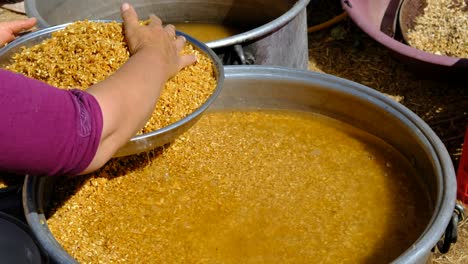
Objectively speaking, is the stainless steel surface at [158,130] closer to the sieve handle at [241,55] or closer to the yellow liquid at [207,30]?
the sieve handle at [241,55]

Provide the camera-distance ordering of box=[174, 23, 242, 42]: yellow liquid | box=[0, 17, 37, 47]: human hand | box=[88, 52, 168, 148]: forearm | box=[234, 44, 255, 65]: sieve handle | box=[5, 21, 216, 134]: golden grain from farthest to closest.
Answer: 1. box=[174, 23, 242, 42]: yellow liquid
2. box=[234, 44, 255, 65]: sieve handle
3. box=[0, 17, 37, 47]: human hand
4. box=[5, 21, 216, 134]: golden grain
5. box=[88, 52, 168, 148]: forearm

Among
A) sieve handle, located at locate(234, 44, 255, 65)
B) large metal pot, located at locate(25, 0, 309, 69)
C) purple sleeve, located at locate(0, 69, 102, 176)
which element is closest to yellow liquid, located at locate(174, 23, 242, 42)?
large metal pot, located at locate(25, 0, 309, 69)

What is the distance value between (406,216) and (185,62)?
692 mm

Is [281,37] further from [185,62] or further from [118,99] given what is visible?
[118,99]

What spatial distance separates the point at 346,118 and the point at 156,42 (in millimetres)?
749

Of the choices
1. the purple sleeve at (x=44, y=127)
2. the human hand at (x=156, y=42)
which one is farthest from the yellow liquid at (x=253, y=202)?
the purple sleeve at (x=44, y=127)

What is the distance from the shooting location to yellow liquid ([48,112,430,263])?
1528 millimetres

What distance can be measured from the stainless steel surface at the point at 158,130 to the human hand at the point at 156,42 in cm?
11

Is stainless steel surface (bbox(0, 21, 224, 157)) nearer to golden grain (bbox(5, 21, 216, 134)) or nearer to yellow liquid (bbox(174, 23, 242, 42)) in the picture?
golden grain (bbox(5, 21, 216, 134))

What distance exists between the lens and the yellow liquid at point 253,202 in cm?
153

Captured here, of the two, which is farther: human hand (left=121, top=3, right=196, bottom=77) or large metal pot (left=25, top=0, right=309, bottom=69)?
large metal pot (left=25, top=0, right=309, bottom=69)

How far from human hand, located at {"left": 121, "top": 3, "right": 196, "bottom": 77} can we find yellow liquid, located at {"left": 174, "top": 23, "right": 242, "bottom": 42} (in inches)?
44.9

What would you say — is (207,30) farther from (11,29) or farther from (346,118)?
(11,29)

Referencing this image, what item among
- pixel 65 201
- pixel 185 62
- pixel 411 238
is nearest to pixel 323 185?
pixel 411 238
